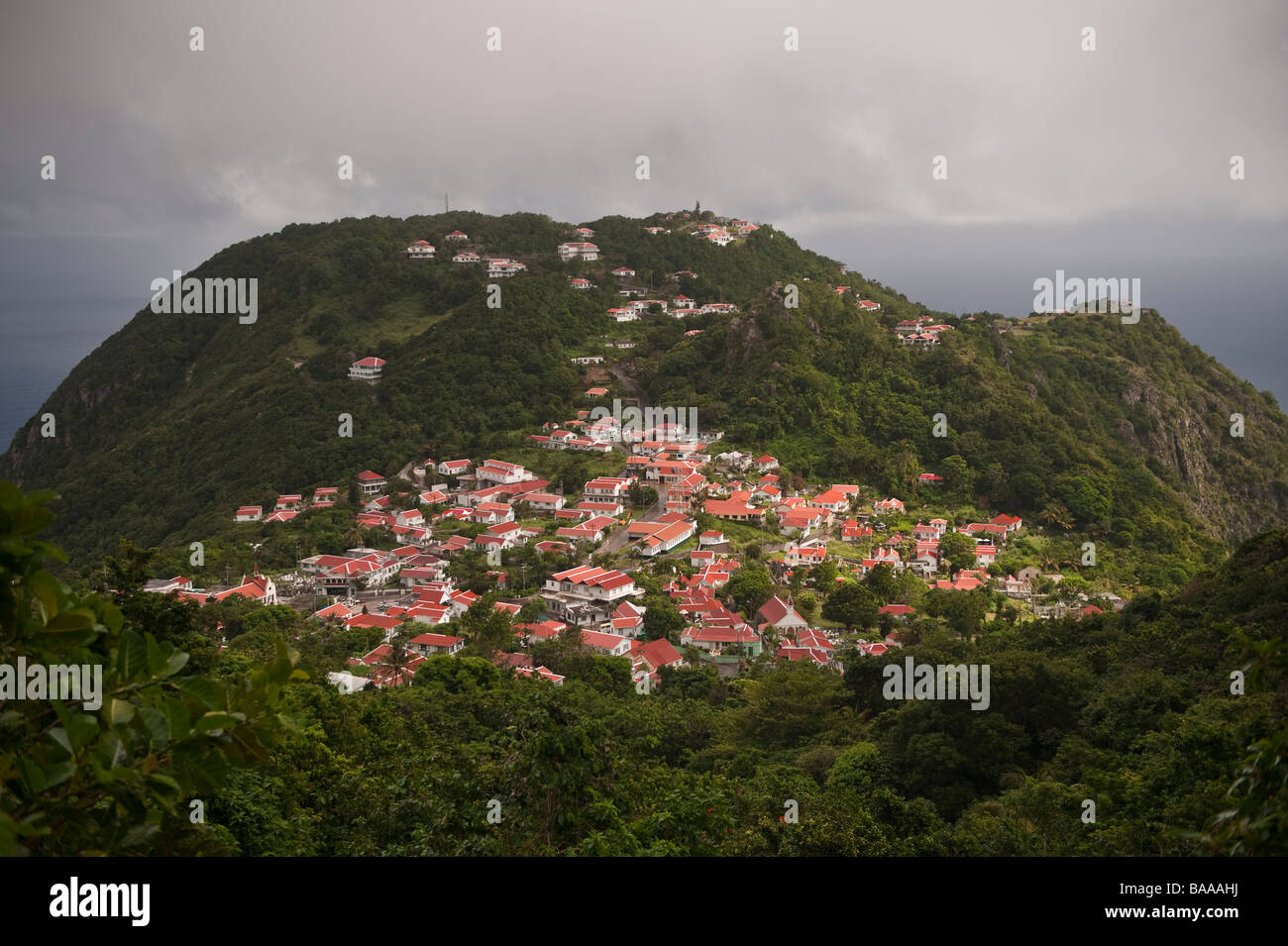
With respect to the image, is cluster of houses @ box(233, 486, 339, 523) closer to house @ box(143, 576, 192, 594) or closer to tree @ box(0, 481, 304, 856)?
house @ box(143, 576, 192, 594)

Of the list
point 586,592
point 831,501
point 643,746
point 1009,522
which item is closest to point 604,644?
point 586,592

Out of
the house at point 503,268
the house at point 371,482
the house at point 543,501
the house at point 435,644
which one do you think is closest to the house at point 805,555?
the house at point 543,501

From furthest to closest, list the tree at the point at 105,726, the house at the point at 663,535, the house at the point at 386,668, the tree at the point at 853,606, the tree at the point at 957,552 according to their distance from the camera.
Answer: the house at the point at 663,535 < the tree at the point at 957,552 < the tree at the point at 853,606 < the house at the point at 386,668 < the tree at the point at 105,726

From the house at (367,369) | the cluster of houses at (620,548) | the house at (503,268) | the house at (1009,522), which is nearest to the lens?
the cluster of houses at (620,548)

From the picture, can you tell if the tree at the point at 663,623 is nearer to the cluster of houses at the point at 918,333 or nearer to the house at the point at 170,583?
the house at the point at 170,583

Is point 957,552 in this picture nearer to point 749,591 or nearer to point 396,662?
point 749,591

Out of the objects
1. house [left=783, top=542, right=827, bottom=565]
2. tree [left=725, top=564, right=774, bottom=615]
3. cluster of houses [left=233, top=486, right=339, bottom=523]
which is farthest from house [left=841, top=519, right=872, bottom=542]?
cluster of houses [left=233, top=486, right=339, bottom=523]
